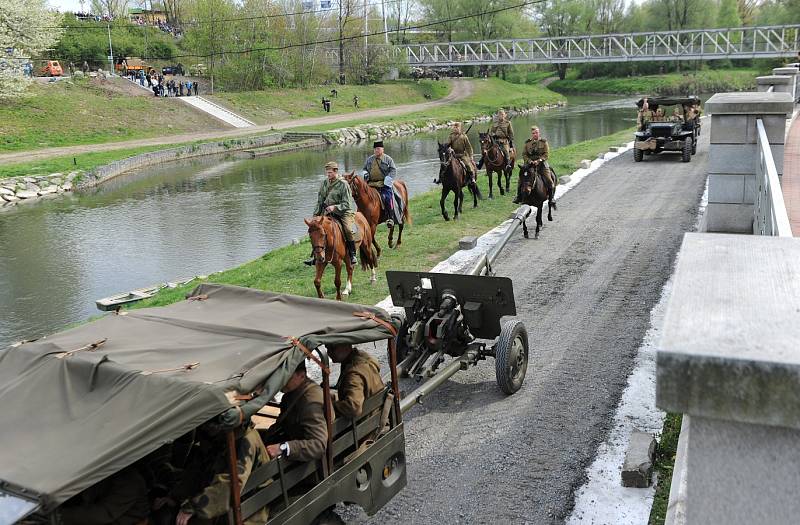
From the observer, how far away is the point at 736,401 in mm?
2090

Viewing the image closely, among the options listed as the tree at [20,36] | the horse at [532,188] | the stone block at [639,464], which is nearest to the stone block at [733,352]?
the stone block at [639,464]

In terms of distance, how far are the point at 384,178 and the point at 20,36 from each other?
46.2 metres

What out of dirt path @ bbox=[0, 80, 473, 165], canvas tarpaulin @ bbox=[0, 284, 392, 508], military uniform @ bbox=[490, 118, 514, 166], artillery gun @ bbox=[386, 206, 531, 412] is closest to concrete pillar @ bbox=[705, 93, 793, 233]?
artillery gun @ bbox=[386, 206, 531, 412]

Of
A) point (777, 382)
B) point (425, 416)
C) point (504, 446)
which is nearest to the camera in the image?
point (777, 382)

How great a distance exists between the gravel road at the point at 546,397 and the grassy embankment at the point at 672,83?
6946 centimetres

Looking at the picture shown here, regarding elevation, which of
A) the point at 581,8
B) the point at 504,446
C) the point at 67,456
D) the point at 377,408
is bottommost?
the point at 504,446

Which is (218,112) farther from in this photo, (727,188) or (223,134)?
(727,188)

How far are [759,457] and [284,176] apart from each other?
35.8m

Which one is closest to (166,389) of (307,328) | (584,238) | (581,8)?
(307,328)

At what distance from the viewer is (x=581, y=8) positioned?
10275 centimetres

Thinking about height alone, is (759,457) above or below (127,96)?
below

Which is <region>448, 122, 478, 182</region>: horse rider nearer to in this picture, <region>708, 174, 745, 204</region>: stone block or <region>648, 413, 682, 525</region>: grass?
<region>708, 174, 745, 204</region>: stone block

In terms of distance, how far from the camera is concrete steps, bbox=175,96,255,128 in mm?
56312

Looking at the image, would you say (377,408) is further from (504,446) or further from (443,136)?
(443,136)
